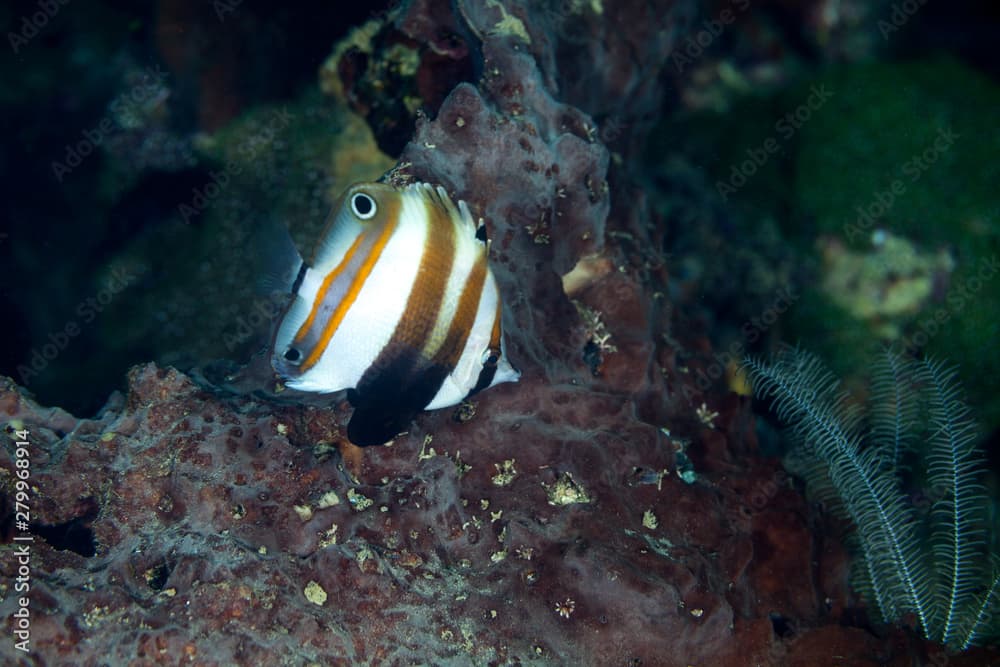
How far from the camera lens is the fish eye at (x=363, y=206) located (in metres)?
1.90

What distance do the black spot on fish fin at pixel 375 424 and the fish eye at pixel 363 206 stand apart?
72cm

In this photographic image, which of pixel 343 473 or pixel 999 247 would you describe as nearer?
pixel 343 473

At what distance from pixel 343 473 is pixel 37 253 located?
11.8 feet

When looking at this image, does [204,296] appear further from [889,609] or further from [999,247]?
[999,247]

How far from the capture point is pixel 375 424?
7.30ft

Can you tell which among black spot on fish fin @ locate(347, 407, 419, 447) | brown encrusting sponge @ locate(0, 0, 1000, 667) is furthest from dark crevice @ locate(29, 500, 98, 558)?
black spot on fish fin @ locate(347, 407, 419, 447)

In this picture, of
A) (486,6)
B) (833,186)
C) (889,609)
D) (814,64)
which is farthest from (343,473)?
(814,64)

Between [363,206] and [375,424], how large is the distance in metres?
0.82

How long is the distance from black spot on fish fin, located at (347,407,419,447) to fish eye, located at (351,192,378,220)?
72cm

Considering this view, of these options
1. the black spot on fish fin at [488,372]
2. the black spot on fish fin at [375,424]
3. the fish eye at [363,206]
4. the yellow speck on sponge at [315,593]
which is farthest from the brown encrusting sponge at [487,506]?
the fish eye at [363,206]

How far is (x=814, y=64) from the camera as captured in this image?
6.16 metres

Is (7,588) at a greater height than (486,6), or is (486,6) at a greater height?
(486,6)

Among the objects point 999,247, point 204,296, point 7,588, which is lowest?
point 999,247

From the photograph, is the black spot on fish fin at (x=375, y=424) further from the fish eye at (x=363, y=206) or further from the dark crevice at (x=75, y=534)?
the dark crevice at (x=75, y=534)
